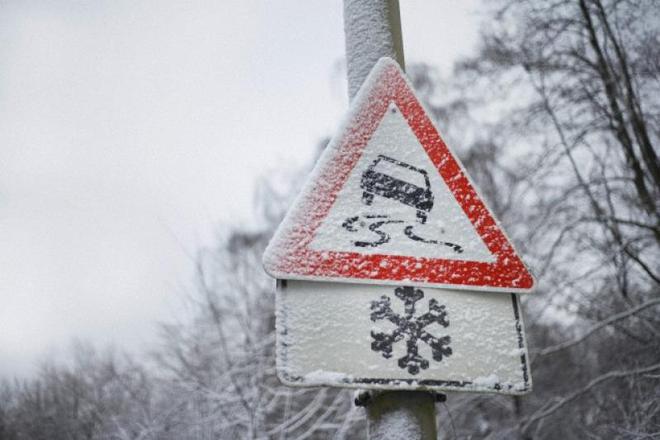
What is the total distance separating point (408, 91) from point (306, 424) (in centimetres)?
644

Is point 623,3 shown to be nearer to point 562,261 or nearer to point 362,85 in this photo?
point 562,261

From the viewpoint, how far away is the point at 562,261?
5.90 metres

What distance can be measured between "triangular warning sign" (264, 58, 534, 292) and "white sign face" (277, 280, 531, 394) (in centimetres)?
4

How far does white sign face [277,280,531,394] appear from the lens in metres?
1.20

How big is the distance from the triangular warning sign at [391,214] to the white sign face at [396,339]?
41 millimetres

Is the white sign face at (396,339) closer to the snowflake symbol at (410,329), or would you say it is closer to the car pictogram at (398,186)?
the snowflake symbol at (410,329)

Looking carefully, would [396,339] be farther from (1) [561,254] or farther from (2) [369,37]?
(1) [561,254]

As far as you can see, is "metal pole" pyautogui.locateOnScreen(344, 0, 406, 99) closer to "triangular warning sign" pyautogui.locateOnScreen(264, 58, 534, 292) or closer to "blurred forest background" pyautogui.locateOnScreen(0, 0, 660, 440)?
"triangular warning sign" pyautogui.locateOnScreen(264, 58, 534, 292)

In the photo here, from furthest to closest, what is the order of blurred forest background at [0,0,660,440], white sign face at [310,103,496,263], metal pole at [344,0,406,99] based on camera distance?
blurred forest background at [0,0,660,440]
metal pole at [344,0,406,99]
white sign face at [310,103,496,263]

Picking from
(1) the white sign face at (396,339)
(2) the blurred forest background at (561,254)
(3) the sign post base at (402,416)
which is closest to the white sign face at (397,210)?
(1) the white sign face at (396,339)

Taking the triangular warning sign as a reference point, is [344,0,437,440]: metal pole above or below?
above

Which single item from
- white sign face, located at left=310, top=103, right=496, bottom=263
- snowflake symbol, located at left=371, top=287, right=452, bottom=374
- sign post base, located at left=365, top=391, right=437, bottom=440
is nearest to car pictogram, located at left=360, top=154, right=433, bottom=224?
white sign face, located at left=310, top=103, right=496, bottom=263

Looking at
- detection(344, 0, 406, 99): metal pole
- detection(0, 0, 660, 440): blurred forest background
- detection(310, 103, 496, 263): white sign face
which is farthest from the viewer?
detection(0, 0, 660, 440): blurred forest background

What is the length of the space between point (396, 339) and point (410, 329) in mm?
43
